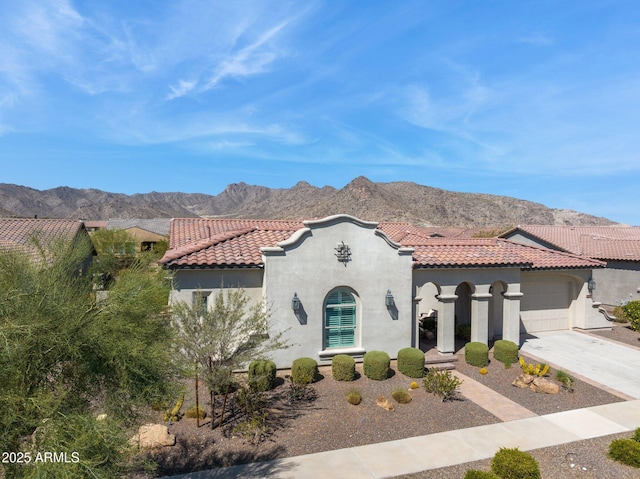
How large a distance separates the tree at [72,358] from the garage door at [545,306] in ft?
62.2

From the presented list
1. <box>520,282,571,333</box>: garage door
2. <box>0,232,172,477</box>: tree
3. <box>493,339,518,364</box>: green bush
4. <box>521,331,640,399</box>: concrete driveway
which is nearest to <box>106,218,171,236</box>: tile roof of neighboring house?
<box>520,282,571,333</box>: garage door

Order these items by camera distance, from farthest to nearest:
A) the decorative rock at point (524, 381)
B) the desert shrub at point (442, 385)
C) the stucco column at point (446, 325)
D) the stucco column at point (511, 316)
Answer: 1. the stucco column at point (511, 316)
2. the stucco column at point (446, 325)
3. the decorative rock at point (524, 381)
4. the desert shrub at point (442, 385)

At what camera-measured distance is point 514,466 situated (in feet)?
26.7

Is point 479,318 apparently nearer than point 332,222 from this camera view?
No

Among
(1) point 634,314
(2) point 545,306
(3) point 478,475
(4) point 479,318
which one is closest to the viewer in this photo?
(3) point 478,475

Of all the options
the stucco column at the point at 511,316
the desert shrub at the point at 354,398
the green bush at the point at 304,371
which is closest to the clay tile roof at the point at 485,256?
the stucco column at the point at 511,316

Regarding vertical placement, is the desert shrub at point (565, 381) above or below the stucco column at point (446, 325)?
below

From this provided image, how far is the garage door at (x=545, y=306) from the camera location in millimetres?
20375

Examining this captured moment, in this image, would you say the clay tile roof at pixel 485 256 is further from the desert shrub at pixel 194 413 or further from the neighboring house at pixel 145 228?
the neighboring house at pixel 145 228

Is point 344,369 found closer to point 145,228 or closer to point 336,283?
point 336,283

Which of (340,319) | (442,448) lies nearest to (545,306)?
(340,319)

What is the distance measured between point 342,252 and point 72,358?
10.5 metres

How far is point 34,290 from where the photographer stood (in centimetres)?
511

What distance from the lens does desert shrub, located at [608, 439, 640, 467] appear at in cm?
884
